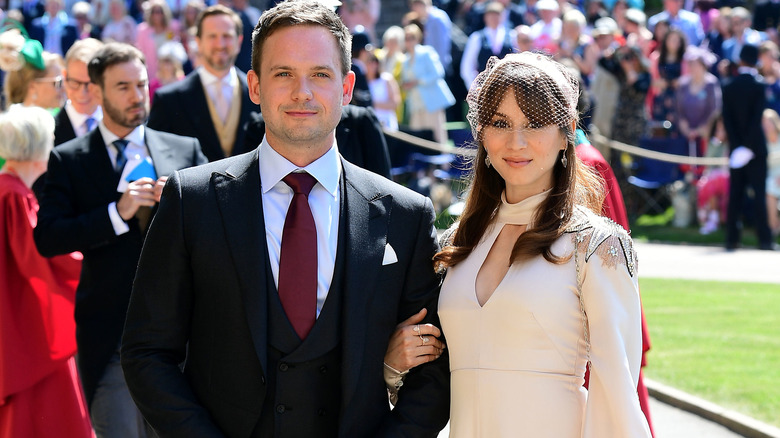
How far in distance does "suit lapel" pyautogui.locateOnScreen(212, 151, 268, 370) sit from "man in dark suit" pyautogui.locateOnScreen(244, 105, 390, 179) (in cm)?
239

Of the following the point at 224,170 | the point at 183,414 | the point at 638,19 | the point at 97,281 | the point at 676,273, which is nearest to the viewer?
→ the point at 183,414

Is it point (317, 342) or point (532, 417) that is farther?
point (532, 417)

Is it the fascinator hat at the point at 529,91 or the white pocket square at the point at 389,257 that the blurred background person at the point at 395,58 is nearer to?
the fascinator hat at the point at 529,91

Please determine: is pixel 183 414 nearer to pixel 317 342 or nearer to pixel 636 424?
pixel 317 342

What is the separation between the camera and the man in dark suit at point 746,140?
46.8 feet

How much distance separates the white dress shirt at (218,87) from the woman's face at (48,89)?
4.80 feet

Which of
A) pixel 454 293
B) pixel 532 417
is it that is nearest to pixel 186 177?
Answer: pixel 454 293

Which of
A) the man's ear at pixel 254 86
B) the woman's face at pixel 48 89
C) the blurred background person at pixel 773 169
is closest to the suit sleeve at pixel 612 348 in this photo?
the man's ear at pixel 254 86

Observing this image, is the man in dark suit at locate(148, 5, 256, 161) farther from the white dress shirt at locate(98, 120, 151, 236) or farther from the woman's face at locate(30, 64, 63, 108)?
the woman's face at locate(30, 64, 63, 108)

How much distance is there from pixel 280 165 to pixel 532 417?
1123mm

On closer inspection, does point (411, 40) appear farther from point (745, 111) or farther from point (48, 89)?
point (48, 89)

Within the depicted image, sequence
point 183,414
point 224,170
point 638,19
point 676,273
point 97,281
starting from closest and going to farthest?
point 183,414 < point 224,170 < point 97,281 < point 676,273 < point 638,19

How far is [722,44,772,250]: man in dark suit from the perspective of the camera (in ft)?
46.8

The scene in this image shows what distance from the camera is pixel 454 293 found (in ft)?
12.0
